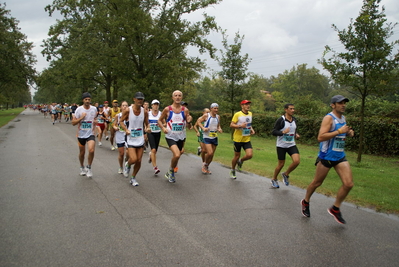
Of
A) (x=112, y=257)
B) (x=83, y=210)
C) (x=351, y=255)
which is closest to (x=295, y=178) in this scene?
(x=351, y=255)

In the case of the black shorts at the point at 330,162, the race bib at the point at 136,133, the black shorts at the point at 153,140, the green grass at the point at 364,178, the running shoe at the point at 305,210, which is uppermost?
the race bib at the point at 136,133

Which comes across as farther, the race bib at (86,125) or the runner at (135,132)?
the race bib at (86,125)

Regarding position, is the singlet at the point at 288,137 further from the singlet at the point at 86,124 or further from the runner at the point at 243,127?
the singlet at the point at 86,124

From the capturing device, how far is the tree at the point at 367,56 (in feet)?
33.1

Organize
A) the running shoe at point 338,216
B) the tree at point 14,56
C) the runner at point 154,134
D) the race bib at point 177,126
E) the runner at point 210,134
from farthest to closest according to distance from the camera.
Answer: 1. the tree at point 14,56
2. the runner at point 210,134
3. the runner at point 154,134
4. the race bib at point 177,126
5. the running shoe at point 338,216

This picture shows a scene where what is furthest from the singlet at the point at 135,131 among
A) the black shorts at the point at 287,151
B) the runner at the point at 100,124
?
the runner at the point at 100,124

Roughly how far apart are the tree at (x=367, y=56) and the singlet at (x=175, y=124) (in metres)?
5.79

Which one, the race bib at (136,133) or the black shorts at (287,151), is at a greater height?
the race bib at (136,133)

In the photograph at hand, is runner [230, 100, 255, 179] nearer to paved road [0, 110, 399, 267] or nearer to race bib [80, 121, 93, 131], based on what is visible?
paved road [0, 110, 399, 267]

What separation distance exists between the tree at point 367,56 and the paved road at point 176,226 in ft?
16.7

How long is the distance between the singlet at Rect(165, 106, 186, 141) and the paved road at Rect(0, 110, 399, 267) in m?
1.14

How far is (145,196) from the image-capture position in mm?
6520

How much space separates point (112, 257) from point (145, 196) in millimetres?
2745

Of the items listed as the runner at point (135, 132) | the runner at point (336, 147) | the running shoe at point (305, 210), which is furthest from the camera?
the runner at point (135, 132)
